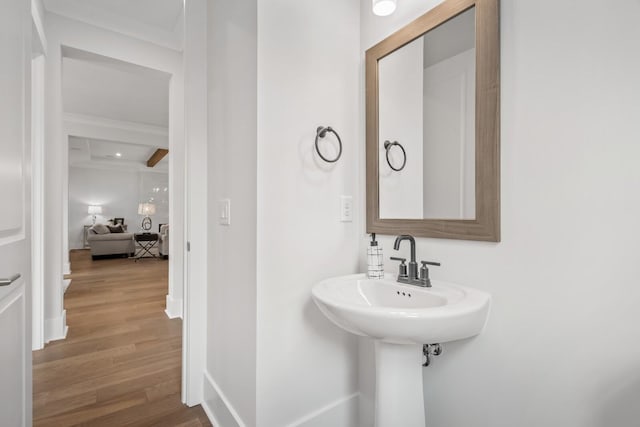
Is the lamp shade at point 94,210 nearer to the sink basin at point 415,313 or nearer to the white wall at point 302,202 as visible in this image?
the white wall at point 302,202

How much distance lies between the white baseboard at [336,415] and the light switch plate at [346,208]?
884 millimetres

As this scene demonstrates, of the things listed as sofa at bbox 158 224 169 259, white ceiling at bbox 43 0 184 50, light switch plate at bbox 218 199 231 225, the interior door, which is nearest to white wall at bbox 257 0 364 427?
light switch plate at bbox 218 199 231 225

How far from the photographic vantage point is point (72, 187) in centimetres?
876

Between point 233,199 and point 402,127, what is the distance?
869 millimetres

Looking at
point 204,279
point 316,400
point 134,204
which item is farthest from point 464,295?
point 134,204

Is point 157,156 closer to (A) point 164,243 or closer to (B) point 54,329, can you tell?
(A) point 164,243

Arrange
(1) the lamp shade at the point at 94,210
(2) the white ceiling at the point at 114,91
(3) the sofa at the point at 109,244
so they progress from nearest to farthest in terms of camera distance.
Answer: (2) the white ceiling at the point at 114,91 → (3) the sofa at the point at 109,244 → (1) the lamp shade at the point at 94,210

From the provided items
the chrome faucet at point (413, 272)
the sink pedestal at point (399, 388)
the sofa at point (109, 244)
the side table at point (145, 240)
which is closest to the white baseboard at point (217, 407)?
the sink pedestal at point (399, 388)

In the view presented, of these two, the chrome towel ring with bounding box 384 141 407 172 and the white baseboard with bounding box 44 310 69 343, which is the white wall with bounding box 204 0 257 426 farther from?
the white baseboard with bounding box 44 310 69 343

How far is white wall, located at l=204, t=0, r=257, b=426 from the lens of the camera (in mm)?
1218

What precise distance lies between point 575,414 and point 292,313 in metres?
0.98

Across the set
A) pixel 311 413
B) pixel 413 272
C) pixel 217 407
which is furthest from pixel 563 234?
pixel 217 407

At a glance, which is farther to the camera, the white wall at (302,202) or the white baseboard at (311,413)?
the white baseboard at (311,413)

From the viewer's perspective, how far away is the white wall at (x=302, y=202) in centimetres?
120
